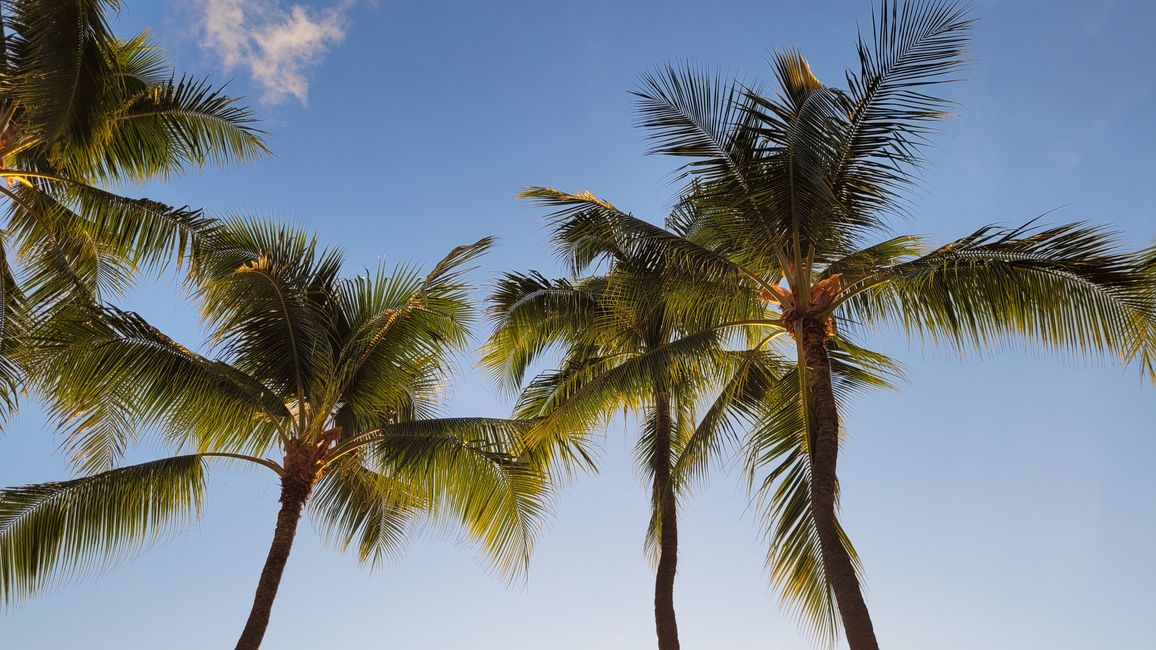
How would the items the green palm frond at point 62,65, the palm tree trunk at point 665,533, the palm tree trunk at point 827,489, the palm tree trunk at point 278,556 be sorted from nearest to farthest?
the palm tree trunk at point 827,489 → the green palm frond at point 62,65 → the palm tree trunk at point 278,556 → the palm tree trunk at point 665,533

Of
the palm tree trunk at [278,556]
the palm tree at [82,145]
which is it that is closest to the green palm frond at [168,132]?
the palm tree at [82,145]

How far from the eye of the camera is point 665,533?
11.9 metres

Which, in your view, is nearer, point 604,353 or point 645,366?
point 645,366

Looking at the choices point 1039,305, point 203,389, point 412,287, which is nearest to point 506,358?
point 412,287

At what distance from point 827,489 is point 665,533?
12.6 feet

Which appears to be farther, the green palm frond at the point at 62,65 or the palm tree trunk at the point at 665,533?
the palm tree trunk at the point at 665,533

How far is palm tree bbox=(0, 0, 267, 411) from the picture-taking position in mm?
9016

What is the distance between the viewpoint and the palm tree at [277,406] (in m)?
9.10

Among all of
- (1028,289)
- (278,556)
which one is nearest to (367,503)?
(278,556)

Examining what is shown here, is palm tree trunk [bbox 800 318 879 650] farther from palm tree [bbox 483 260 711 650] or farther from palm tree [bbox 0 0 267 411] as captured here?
palm tree [bbox 0 0 267 411]

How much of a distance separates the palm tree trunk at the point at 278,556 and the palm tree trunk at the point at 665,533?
15.2 ft

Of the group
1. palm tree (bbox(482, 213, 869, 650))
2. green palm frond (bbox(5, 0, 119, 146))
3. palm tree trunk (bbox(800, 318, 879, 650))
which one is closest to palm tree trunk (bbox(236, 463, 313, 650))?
palm tree (bbox(482, 213, 869, 650))

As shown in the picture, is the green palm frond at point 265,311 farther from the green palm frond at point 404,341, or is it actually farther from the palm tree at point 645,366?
the palm tree at point 645,366

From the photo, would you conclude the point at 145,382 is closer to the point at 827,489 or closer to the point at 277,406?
the point at 277,406
